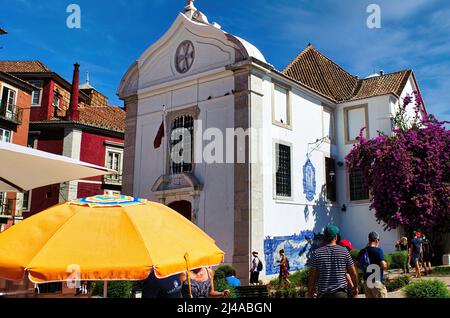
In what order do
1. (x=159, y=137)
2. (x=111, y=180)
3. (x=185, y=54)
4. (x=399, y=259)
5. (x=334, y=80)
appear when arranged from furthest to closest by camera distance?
(x=111, y=180)
(x=334, y=80)
(x=185, y=54)
(x=159, y=137)
(x=399, y=259)

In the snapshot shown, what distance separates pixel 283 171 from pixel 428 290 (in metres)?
8.97

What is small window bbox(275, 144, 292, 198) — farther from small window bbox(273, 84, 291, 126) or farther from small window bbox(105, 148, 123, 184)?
small window bbox(105, 148, 123, 184)

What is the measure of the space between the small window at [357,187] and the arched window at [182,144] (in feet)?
25.6

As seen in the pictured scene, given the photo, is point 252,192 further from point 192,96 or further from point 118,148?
point 118,148

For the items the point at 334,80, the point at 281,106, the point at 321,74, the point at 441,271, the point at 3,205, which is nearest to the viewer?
the point at 441,271

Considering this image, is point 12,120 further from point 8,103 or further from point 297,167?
point 297,167

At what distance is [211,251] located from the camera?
539 centimetres

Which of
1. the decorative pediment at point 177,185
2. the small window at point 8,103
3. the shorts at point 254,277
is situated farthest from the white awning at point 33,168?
the small window at point 8,103

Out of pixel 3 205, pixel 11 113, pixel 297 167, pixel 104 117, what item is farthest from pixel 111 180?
pixel 297 167

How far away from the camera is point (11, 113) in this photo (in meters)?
28.1

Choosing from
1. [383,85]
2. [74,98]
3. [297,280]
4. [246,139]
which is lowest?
[297,280]

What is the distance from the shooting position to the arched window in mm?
18703

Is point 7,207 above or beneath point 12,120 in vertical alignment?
beneath

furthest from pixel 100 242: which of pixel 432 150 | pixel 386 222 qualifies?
pixel 432 150
